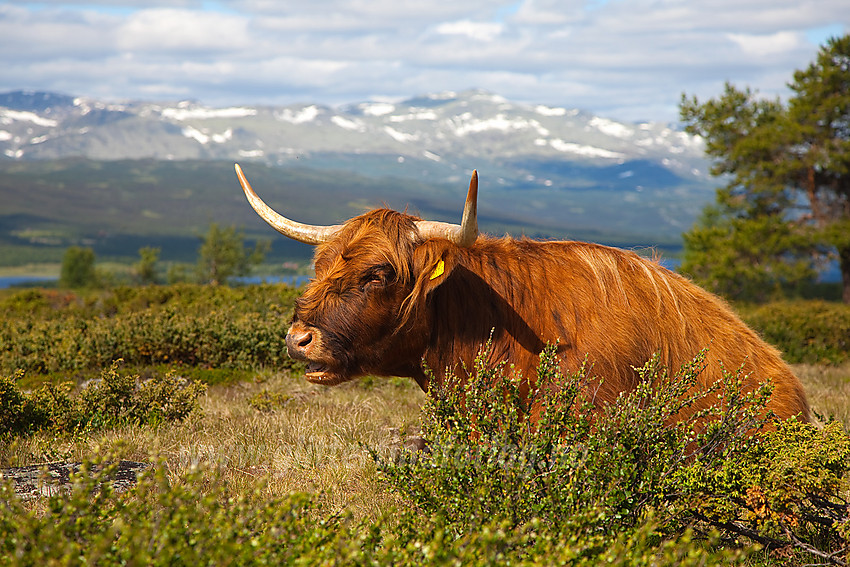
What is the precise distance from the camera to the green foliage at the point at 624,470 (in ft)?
11.2

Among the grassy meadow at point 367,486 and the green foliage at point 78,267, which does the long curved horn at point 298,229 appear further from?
the green foliage at point 78,267

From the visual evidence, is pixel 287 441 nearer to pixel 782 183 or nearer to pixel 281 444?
pixel 281 444

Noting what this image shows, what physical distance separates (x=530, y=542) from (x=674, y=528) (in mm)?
830

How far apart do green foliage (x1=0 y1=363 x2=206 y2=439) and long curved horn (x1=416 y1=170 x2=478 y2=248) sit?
9.85ft

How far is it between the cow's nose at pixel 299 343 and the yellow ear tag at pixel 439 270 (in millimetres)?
846

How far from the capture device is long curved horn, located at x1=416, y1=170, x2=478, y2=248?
14.9 feet

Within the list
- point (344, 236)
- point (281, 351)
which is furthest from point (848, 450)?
point (281, 351)

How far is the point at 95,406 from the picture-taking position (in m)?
6.77

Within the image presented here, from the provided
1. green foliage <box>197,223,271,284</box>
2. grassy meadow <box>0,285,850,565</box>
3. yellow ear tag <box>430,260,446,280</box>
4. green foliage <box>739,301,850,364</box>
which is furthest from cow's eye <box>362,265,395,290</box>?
green foliage <box>197,223,271,284</box>

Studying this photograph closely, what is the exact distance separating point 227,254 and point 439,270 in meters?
54.1

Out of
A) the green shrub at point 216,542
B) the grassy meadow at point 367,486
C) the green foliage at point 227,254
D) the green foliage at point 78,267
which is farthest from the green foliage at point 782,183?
the green foliage at point 78,267

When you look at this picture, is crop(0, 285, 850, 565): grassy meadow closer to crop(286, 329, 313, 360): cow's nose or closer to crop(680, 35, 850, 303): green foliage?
crop(286, 329, 313, 360): cow's nose

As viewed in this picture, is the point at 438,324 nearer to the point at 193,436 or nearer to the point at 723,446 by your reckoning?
the point at 723,446

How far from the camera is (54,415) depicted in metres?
6.55
